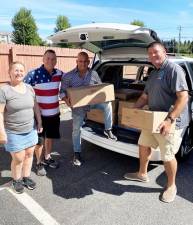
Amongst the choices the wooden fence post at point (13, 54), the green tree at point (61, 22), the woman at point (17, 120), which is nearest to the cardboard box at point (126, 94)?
the woman at point (17, 120)

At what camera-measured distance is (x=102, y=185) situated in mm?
3807

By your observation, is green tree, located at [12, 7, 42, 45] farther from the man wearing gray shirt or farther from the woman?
the man wearing gray shirt

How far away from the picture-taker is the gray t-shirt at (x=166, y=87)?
3.12 metres

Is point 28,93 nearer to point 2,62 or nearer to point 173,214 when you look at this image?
point 173,214

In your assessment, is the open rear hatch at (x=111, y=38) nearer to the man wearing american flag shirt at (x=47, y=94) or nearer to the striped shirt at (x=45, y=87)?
the man wearing american flag shirt at (x=47, y=94)

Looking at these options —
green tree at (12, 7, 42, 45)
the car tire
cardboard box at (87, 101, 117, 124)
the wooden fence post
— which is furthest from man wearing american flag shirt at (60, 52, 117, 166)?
green tree at (12, 7, 42, 45)

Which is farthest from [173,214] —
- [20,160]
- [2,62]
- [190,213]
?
[2,62]

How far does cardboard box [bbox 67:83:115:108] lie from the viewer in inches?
152

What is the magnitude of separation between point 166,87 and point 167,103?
20 cm

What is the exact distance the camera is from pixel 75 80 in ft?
13.6

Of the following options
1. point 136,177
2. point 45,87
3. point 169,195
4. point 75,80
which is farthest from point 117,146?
point 45,87

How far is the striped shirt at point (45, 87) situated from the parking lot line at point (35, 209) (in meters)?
1.14

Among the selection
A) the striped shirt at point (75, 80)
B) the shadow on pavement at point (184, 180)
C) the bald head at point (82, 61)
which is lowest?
the shadow on pavement at point (184, 180)

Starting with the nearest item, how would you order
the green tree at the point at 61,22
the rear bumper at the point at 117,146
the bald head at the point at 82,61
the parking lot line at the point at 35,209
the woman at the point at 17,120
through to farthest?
the parking lot line at the point at 35,209 → the woman at the point at 17,120 → the rear bumper at the point at 117,146 → the bald head at the point at 82,61 → the green tree at the point at 61,22
